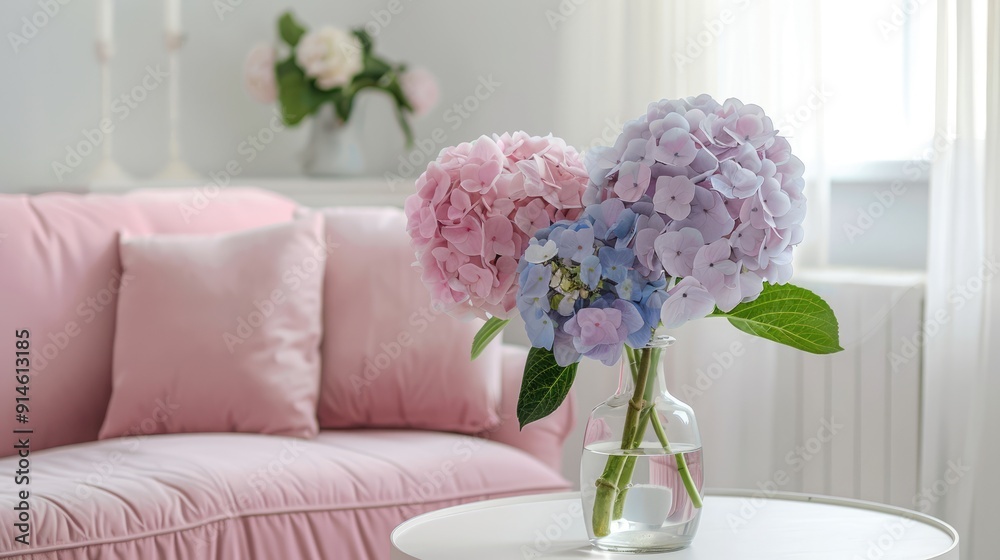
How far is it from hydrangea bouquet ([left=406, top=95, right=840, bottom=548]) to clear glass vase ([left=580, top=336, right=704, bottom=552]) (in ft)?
0.08

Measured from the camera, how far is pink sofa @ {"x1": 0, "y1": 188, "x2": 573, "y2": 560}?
1432 millimetres

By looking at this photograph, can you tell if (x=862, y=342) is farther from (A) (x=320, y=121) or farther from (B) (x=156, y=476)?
(A) (x=320, y=121)

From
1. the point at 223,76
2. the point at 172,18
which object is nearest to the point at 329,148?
the point at 223,76

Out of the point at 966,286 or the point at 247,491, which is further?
the point at 966,286

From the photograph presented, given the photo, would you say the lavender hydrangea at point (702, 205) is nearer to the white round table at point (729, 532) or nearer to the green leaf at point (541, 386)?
the green leaf at point (541, 386)

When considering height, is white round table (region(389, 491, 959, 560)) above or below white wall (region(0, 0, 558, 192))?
below

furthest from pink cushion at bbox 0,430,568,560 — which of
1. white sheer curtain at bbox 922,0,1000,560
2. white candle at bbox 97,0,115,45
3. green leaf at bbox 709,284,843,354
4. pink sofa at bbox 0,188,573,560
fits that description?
white candle at bbox 97,0,115,45

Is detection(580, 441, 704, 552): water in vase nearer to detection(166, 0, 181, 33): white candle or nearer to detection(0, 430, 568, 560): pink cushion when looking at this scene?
detection(0, 430, 568, 560): pink cushion

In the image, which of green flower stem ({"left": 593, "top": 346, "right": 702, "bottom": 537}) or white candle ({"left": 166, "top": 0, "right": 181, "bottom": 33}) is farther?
white candle ({"left": 166, "top": 0, "right": 181, "bottom": 33})

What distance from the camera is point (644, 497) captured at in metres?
0.97

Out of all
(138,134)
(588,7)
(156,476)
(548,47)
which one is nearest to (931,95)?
(588,7)

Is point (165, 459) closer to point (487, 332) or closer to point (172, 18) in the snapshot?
point (487, 332)

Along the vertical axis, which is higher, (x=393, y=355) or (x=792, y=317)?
(x=792, y=317)

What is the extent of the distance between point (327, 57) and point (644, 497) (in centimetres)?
184
